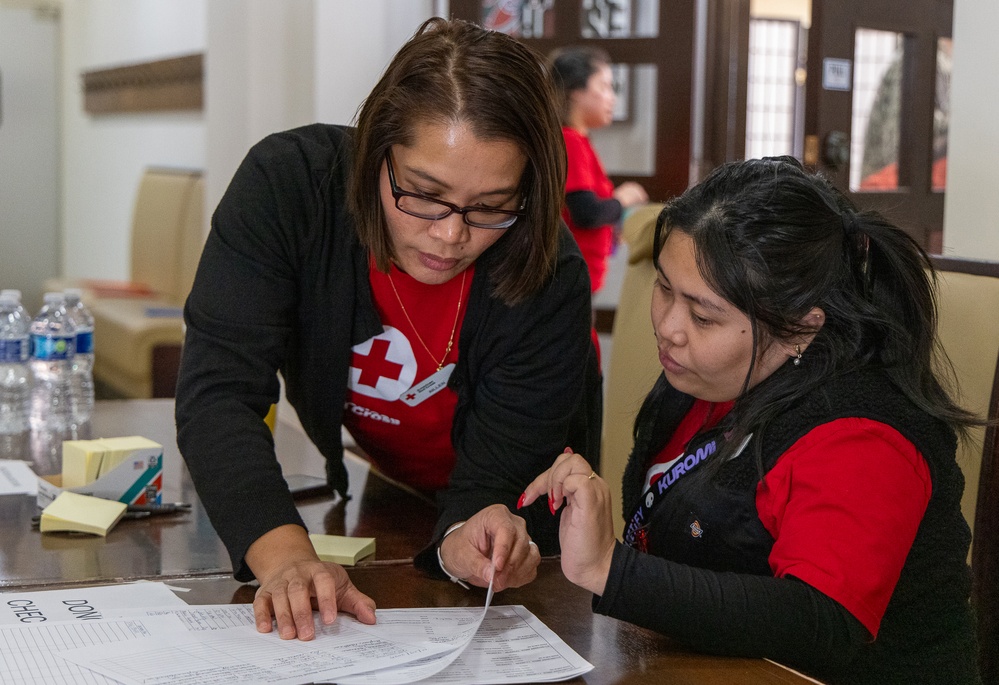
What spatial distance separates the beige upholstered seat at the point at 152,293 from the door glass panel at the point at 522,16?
5.18 feet

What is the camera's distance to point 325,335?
1.29m

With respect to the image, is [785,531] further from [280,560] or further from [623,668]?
[280,560]

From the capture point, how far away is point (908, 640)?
108cm

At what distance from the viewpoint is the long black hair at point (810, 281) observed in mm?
→ 1080

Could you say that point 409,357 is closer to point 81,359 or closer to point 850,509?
point 850,509

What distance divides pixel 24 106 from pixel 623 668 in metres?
7.90

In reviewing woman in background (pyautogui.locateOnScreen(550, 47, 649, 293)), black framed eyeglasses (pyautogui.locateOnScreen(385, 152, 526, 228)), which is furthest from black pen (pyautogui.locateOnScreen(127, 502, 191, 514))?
woman in background (pyautogui.locateOnScreen(550, 47, 649, 293))

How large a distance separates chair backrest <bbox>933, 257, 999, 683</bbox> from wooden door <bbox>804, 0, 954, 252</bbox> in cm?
205

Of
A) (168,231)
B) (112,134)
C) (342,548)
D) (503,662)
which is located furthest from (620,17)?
(112,134)

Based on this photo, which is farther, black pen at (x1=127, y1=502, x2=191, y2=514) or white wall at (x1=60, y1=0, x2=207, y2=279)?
white wall at (x1=60, y1=0, x2=207, y2=279)

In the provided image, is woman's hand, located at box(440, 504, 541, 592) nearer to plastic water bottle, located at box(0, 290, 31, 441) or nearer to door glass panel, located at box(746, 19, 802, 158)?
plastic water bottle, located at box(0, 290, 31, 441)

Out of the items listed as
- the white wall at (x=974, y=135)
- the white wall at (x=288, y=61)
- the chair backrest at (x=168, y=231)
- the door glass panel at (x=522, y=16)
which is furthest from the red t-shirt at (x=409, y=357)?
the chair backrest at (x=168, y=231)

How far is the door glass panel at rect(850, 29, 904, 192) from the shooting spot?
11.5 feet

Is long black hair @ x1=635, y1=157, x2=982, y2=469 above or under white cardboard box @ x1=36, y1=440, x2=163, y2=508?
above
